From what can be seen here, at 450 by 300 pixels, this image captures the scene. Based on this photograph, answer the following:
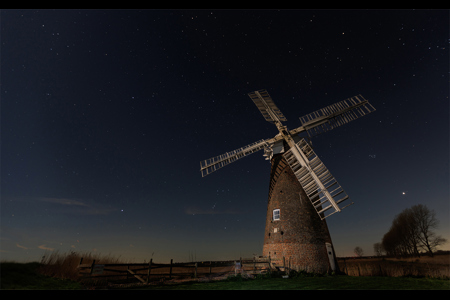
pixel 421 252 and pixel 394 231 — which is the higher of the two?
pixel 394 231

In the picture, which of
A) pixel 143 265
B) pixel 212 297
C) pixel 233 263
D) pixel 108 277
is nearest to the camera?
pixel 212 297

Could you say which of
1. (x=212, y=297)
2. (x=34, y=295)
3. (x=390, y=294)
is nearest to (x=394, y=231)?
(x=390, y=294)

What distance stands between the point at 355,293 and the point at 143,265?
12425 mm

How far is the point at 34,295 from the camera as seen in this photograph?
16.3ft

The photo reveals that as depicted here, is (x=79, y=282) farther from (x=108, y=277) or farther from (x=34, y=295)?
(x=34, y=295)

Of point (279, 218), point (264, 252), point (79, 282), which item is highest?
point (279, 218)

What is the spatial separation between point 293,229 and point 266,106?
11.0m

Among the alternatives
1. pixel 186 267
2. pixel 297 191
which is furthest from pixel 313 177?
pixel 186 267

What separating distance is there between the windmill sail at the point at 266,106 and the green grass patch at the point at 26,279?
1795cm

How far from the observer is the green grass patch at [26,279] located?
8.52 m

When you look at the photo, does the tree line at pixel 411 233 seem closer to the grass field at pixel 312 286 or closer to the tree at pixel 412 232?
the tree at pixel 412 232

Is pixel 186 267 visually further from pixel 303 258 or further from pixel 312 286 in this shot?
pixel 312 286

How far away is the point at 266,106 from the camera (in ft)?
67.7

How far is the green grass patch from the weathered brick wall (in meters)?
13.1
